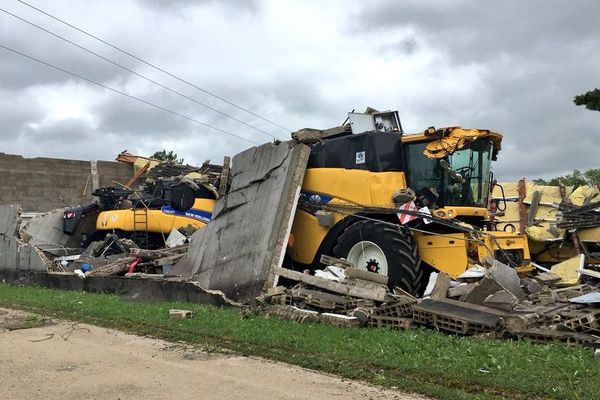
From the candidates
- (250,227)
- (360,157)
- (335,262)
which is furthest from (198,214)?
(335,262)

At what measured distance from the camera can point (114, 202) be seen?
18.8m

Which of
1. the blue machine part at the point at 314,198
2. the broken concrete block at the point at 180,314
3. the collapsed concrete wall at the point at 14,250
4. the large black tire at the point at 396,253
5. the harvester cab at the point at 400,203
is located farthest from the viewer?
the collapsed concrete wall at the point at 14,250

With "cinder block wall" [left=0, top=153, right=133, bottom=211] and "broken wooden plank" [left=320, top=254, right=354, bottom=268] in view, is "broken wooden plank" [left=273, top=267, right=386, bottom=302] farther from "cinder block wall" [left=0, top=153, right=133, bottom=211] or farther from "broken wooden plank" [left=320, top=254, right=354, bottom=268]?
"cinder block wall" [left=0, top=153, right=133, bottom=211]

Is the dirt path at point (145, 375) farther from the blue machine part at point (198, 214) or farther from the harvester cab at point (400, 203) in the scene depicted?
the blue machine part at point (198, 214)

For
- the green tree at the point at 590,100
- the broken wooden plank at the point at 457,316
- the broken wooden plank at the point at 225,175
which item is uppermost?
the green tree at the point at 590,100

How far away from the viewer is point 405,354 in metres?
6.48

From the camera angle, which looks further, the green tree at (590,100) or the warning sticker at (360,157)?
the green tree at (590,100)

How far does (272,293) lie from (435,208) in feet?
12.0

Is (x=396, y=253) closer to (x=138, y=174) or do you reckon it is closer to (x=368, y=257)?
(x=368, y=257)

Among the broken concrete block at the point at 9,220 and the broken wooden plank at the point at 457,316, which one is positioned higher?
the broken concrete block at the point at 9,220

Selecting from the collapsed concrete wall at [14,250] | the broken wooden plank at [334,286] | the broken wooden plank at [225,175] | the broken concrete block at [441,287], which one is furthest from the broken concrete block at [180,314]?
the collapsed concrete wall at [14,250]

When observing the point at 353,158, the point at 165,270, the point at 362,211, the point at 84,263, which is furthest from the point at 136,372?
the point at 84,263

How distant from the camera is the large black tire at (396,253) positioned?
1035cm

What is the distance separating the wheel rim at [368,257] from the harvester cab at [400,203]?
20 mm
